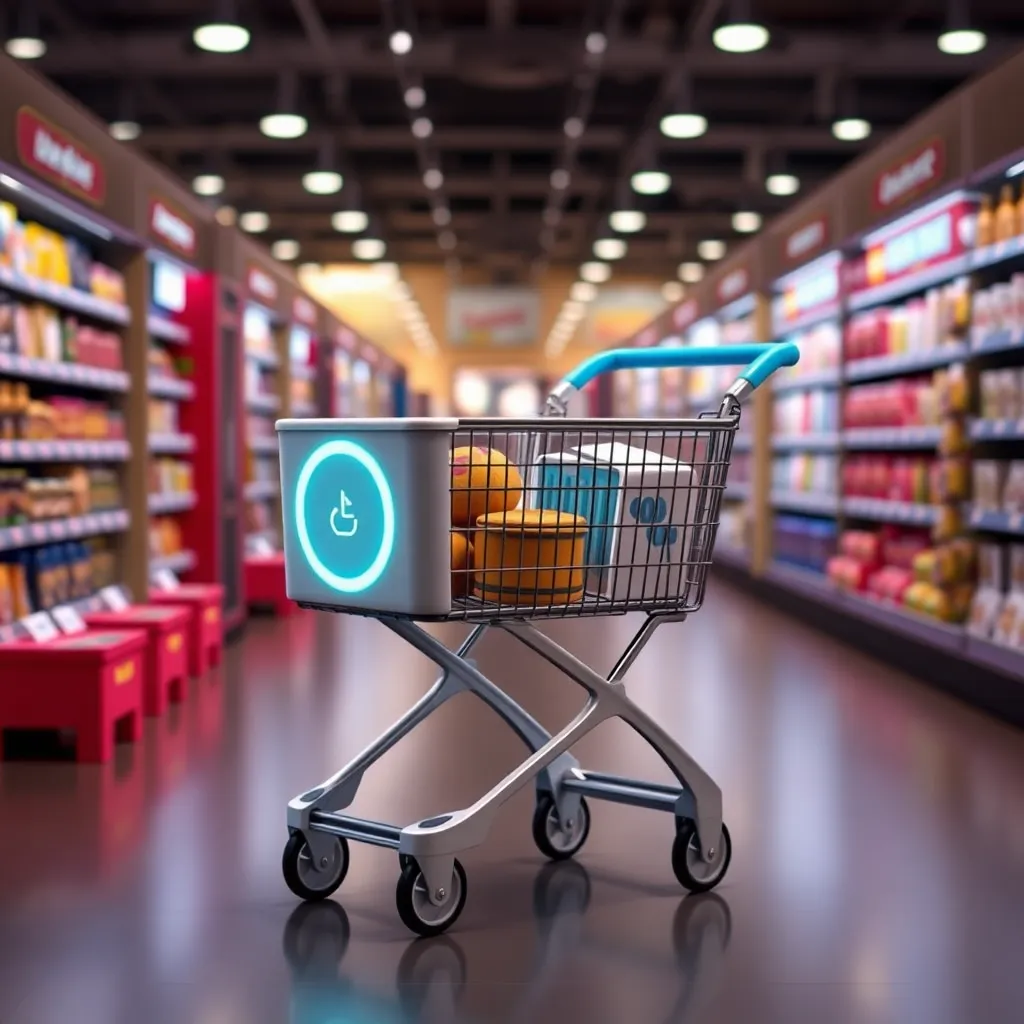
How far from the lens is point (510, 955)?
108 inches

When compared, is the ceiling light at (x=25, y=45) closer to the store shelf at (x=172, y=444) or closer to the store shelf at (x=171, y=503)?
the store shelf at (x=172, y=444)

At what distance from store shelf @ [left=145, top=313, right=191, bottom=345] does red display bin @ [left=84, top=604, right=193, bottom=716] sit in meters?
1.80

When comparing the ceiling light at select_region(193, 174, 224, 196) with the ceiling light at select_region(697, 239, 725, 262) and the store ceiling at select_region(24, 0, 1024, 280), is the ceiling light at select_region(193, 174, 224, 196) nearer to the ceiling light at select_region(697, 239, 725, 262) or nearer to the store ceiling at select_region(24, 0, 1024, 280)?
the store ceiling at select_region(24, 0, 1024, 280)

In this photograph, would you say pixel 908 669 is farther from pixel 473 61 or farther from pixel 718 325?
pixel 718 325

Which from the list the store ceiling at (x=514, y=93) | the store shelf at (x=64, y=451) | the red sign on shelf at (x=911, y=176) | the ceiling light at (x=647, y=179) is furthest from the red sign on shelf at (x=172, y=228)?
the ceiling light at (x=647, y=179)

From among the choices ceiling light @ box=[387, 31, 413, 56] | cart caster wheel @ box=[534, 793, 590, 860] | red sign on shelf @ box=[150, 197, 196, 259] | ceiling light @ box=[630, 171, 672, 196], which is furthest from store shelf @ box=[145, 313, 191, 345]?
ceiling light @ box=[630, 171, 672, 196]

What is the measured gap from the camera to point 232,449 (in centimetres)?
820

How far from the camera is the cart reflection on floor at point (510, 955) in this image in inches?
96.7

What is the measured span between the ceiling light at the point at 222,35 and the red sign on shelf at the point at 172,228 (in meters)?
1.98

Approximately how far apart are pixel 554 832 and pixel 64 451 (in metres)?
3.10

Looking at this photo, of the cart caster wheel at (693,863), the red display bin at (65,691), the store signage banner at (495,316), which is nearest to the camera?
the cart caster wheel at (693,863)

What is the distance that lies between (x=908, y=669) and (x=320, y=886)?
164 inches

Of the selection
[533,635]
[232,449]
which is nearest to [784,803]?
[533,635]

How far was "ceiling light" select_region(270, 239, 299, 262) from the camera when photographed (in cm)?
2396
